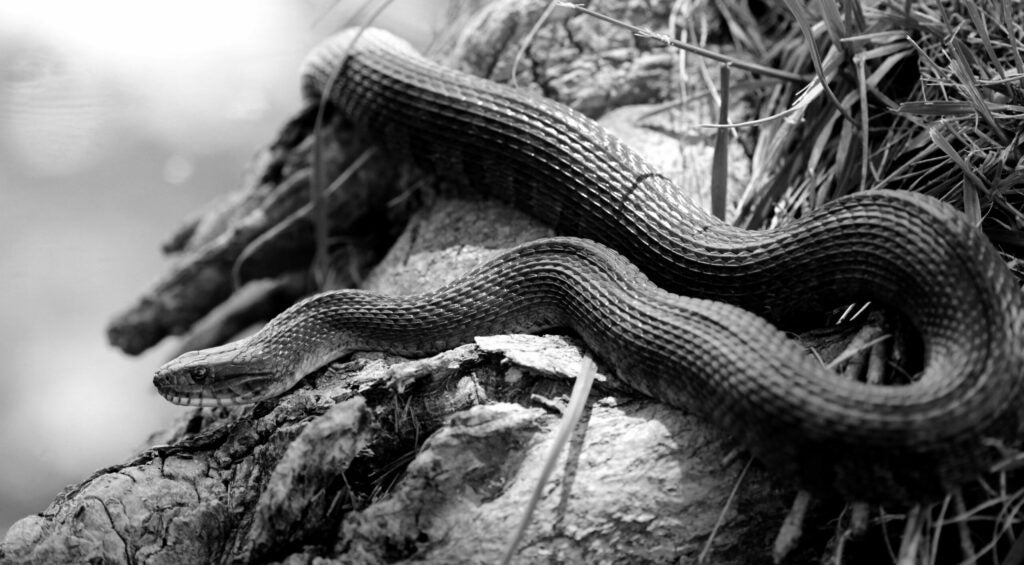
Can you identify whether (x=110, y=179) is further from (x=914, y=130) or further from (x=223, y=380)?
(x=914, y=130)

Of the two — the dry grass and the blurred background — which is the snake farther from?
the blurred background

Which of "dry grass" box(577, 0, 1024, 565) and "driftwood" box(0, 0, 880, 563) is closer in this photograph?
"dry grass" box(577, 0, 1024, 565)

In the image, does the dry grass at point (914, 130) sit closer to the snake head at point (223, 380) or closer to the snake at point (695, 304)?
the snake at point (695, 304)

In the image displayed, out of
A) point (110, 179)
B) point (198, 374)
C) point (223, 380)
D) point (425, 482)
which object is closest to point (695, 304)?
point (425, 482)

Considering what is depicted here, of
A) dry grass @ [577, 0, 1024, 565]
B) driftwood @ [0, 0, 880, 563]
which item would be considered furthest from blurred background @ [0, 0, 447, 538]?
driftwood @ [0, 0, 880, 563]

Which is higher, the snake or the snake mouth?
the snake

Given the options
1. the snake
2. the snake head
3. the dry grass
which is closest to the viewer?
the snake

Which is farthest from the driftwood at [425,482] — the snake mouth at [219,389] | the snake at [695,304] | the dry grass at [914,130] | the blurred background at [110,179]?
the blurred background at [110,179]

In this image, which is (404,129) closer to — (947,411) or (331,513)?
(331,513)
